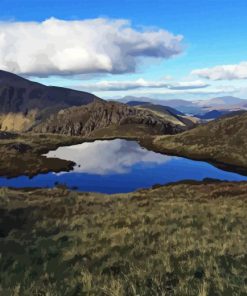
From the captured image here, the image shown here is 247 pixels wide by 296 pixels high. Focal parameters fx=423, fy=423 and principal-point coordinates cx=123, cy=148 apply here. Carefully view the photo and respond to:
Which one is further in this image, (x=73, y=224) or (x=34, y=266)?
(x=73, y=224)

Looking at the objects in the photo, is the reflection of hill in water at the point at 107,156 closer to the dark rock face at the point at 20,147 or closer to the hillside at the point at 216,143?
the dark rock face at the point at 20,147

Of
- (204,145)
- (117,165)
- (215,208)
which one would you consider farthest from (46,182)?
Answer: (204,145)

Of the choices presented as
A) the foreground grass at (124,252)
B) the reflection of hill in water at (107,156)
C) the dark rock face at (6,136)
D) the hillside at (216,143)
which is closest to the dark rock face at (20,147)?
the reflection of hill in water at (107,156)

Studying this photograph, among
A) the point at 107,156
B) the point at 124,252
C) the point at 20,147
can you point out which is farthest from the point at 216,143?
the point at 124,252

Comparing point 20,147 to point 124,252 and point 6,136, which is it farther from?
point 124,252

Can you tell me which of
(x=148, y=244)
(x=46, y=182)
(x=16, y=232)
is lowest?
(x=46, y=182)

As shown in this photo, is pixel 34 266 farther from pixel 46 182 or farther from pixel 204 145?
pixel 204 145
